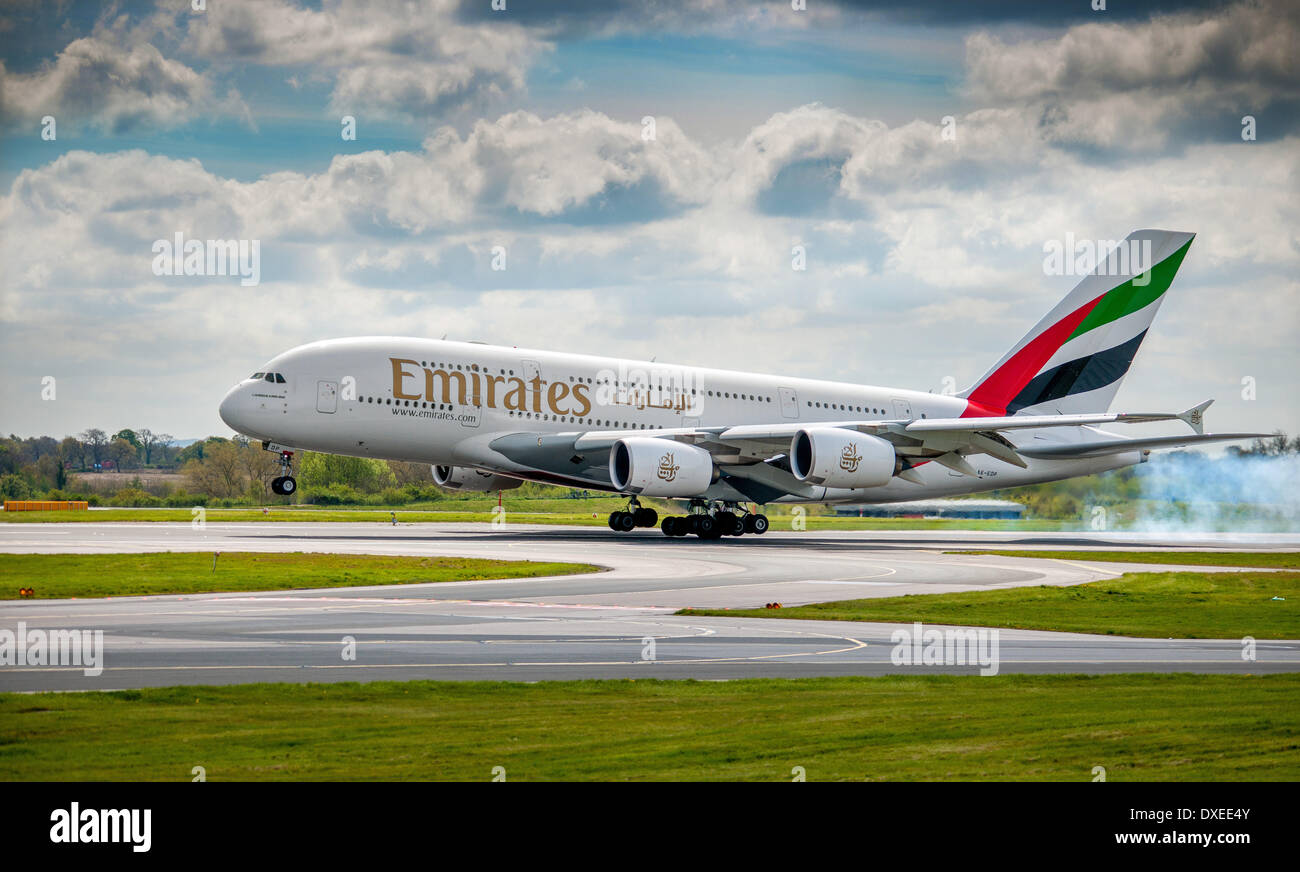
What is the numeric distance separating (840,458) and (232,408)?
2047 centimetres

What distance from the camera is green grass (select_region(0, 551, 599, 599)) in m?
29.5

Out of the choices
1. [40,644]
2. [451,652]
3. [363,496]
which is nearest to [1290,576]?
[451,652]

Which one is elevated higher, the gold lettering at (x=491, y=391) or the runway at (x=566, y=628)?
the gold lettering at (x=491, y=391)

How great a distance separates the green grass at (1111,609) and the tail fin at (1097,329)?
83.4ft

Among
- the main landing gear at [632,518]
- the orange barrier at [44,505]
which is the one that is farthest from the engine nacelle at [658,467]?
the orange barrier at [44,505]

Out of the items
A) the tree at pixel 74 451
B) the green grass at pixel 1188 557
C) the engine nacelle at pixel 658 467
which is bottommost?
the green grass at pixel 1188 557

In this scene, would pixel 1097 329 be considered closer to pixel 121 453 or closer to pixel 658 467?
pixel 658 467

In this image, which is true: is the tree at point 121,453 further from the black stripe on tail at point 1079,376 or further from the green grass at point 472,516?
the black stripe on tail at point 1079,376

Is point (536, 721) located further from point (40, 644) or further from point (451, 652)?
point (40, 644)

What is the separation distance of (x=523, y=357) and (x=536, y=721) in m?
38.9

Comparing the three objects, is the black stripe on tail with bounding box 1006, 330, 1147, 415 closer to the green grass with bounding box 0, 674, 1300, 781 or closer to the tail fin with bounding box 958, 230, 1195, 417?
the tail fin with bounding box 958, 230, 1195, 417

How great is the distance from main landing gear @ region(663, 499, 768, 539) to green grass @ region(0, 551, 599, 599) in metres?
15.2

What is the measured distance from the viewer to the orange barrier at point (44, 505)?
85.9m

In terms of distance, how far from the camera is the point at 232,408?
4706 centimetres
